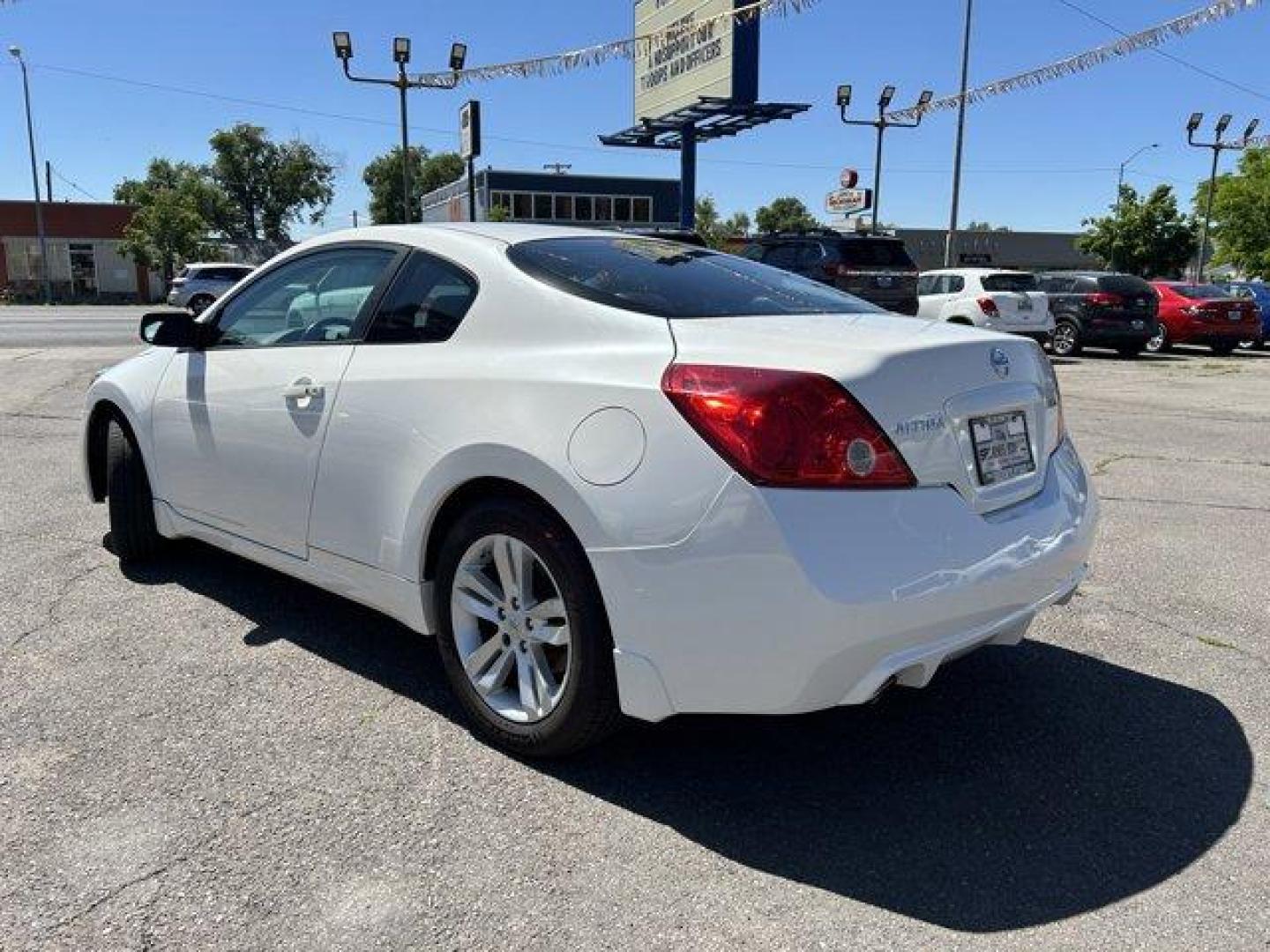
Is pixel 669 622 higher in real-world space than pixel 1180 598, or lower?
higher

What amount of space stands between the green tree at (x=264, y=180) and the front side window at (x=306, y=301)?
68895 mm

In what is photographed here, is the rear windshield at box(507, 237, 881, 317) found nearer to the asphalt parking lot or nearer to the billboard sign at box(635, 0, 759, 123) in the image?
the asphalt parking lot

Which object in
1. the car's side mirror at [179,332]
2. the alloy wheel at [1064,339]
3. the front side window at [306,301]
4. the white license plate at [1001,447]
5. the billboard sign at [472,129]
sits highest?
the billboard sign at [472,129]

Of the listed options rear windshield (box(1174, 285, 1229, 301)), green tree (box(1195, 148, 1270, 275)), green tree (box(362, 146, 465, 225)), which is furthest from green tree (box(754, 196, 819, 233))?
rear windshield (box(1174, 285, 1229, 301))

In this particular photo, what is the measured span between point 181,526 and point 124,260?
2296 inches

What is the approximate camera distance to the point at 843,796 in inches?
112

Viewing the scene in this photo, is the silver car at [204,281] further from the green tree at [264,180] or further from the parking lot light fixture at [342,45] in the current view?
the green tree at [264,180]

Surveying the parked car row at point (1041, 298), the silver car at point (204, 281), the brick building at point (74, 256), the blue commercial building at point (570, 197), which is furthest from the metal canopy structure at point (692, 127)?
the brick building at point (74, 256)

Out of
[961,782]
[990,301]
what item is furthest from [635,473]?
[990,301]

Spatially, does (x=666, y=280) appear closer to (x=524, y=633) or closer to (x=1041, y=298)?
(x=524, y=633)

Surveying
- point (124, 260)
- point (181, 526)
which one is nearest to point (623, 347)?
point (181, 526)

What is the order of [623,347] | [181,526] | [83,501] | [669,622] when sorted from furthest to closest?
[83,501], [181,526], [623,347], [669,622]

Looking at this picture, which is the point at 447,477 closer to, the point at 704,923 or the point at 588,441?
the point at 588,441

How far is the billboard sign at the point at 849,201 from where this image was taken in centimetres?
3316
